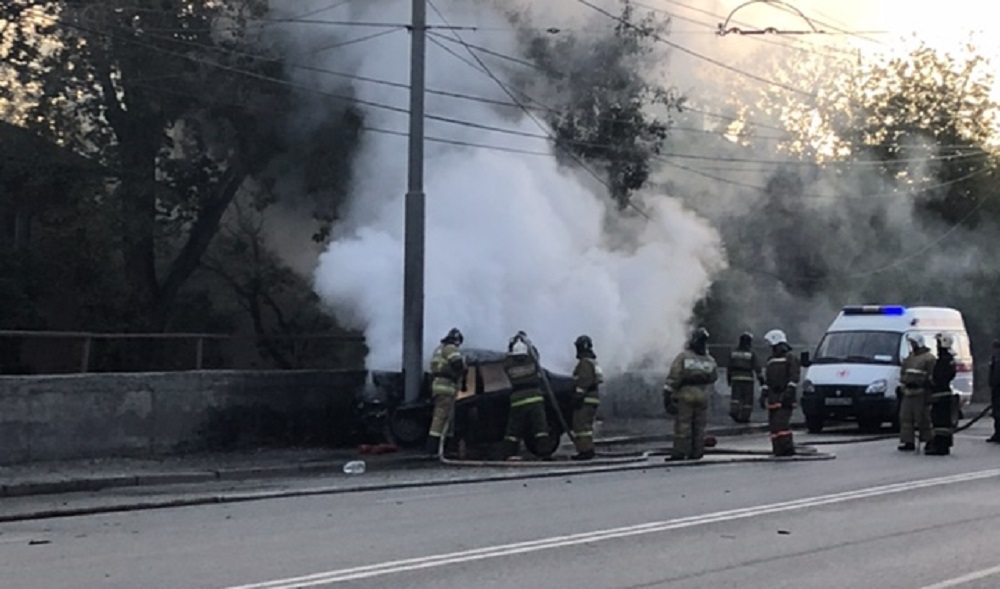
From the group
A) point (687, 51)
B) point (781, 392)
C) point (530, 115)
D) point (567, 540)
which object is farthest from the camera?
point (687, 51)

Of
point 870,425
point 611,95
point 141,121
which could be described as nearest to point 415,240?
point 141,121

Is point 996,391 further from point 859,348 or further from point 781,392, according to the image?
point 781,392

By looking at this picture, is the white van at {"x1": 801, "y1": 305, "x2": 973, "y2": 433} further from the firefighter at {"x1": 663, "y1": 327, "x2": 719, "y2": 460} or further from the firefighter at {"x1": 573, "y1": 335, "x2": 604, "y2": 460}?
the firefighter at {"x1": 573, "y1": 335, "x2": 604, "y2": 460}

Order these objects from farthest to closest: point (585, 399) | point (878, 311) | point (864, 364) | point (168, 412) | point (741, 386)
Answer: point (741, 386), point (878, 311), point (864, 364), point (585, 399), point (168, 412)

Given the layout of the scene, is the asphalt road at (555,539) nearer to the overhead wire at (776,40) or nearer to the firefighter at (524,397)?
the firefighter at (524,397)

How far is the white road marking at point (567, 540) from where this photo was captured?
26.6 ft

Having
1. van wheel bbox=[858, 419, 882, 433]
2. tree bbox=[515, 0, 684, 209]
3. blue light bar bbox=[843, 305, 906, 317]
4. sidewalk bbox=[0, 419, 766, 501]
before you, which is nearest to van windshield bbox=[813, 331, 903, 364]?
blue light bar bbox=[843, 305, 906, 317]

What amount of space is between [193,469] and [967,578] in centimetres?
930

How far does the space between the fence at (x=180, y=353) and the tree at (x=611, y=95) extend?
5.45 meters

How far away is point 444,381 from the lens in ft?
55.8

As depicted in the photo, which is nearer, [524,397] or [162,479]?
[162,479]

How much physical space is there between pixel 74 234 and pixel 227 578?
15374mm

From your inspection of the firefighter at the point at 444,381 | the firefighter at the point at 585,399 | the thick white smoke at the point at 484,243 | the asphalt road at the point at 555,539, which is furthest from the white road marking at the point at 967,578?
the thick white smoke at the point at 484,243

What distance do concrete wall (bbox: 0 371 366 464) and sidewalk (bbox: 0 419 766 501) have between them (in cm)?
22
